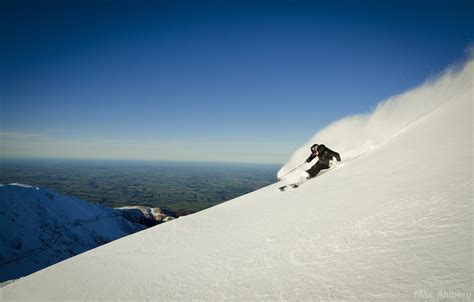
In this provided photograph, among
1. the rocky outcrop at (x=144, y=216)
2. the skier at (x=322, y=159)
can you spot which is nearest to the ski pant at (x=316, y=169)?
the skier at (x=322, y=159)

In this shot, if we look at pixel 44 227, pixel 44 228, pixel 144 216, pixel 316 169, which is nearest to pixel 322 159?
pixel 316 169

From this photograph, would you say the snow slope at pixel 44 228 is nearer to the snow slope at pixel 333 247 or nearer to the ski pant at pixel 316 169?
the snow slope at pixel 333 247

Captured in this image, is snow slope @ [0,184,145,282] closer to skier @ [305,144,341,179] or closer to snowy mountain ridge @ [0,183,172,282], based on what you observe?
snowy mountain ridge @ [0,183,172,282]

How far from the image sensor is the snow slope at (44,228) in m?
56.4

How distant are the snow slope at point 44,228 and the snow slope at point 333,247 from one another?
59.7 metres

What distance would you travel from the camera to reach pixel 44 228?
233ft

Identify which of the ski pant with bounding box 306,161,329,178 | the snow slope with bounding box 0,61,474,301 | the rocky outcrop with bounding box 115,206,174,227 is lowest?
the rocky outcrop with bounding box 115,206,174,227

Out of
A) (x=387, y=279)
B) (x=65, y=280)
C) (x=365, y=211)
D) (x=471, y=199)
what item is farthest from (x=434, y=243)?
(x=65, y=280)

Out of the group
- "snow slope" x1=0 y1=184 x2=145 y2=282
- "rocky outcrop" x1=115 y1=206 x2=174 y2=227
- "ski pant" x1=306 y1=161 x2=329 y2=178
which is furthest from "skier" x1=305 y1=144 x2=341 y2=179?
"rocky outcrop" x1=115 y1=206 x2=174 y2=227

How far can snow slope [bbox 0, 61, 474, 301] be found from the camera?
252cm

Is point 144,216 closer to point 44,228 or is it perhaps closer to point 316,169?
point 44,228

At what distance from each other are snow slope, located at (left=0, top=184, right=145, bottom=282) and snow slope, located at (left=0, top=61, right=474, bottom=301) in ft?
196

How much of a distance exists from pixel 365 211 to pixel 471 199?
4.41 ft

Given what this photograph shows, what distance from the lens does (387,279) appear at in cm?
242
